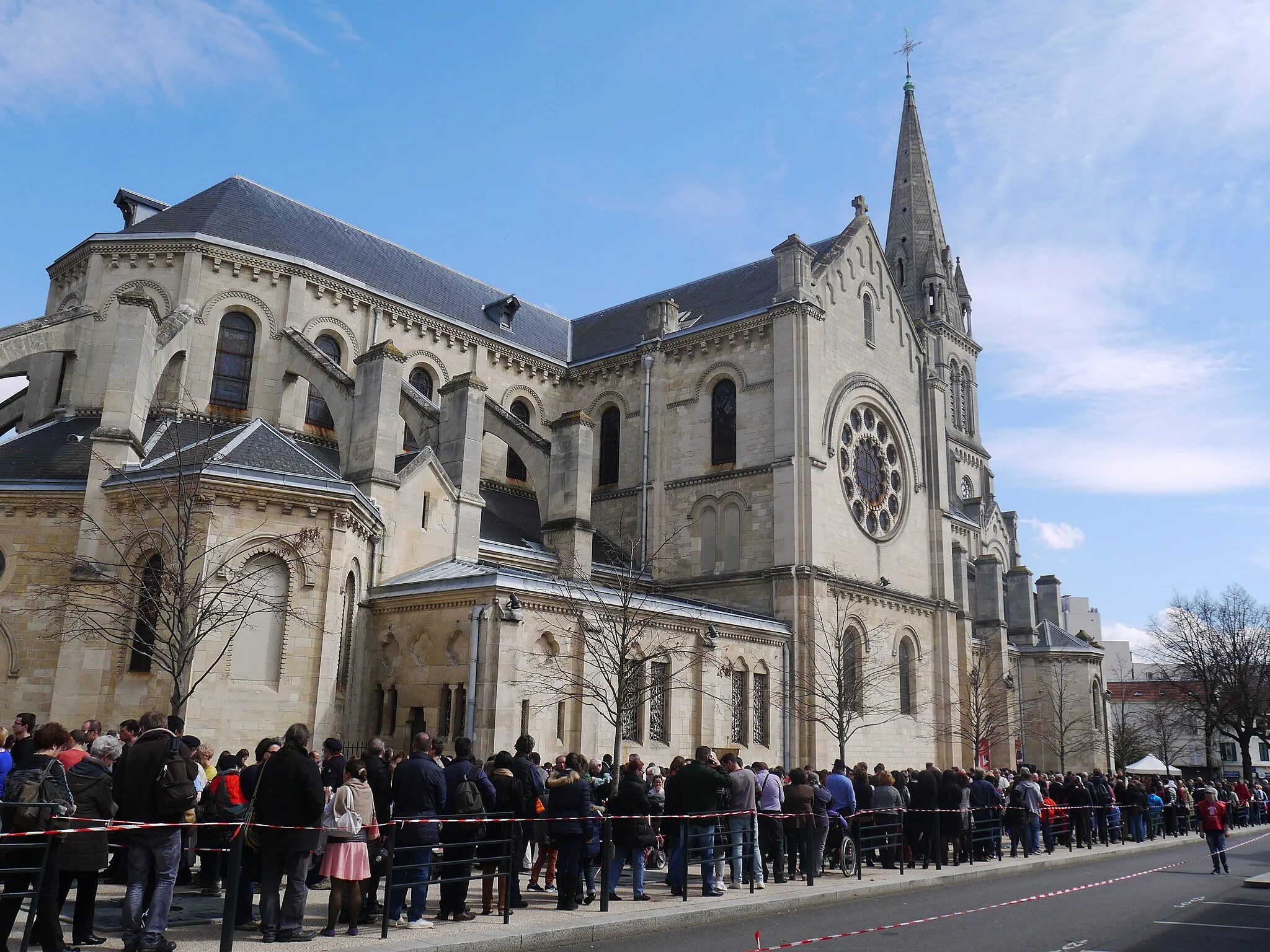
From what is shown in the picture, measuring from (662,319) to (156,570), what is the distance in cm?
1886

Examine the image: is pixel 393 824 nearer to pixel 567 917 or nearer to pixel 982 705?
pixel 567 917

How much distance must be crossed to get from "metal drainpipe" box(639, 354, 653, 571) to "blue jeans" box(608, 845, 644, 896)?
17.9 metres

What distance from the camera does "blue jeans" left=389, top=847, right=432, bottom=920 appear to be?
892cm

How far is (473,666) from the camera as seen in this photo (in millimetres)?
19016

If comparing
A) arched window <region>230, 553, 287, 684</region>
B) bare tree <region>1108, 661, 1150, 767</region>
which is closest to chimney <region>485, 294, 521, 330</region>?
arched window <region>230, 553, 287, 684</region>

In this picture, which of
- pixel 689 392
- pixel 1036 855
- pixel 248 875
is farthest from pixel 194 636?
pixel 689 392

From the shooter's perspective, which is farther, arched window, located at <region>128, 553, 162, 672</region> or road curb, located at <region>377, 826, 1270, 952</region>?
arched window, located at <region>128, 553, 162, 672</region>

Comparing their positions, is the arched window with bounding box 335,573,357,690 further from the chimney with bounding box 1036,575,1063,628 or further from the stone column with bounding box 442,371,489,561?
the chimney with bounding box 1036,575,1063,628

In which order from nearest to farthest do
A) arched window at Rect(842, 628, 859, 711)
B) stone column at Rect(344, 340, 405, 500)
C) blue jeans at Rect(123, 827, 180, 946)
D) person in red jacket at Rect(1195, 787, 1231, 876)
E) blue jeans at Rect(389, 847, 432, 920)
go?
blue jeans at Rect(123, 827, 180, 946) → blue jeans at Rect(389, 847, 432, 920) → person in red jacket at Rect(1195, 787, 1231, 876) → stone column at Rect(344, 340, 405, 500) → arched window at Rect(842, 628, 859, 711)

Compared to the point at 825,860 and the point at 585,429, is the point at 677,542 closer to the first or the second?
the point at 585,429

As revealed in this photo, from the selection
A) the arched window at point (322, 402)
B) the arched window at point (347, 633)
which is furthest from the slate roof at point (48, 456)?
the arched window at point (322, 402)

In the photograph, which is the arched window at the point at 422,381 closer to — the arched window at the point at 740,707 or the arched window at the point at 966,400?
the arched window at the point at 740,707

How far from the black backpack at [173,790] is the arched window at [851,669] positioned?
20.5 meters

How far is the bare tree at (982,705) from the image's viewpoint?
105 ft
